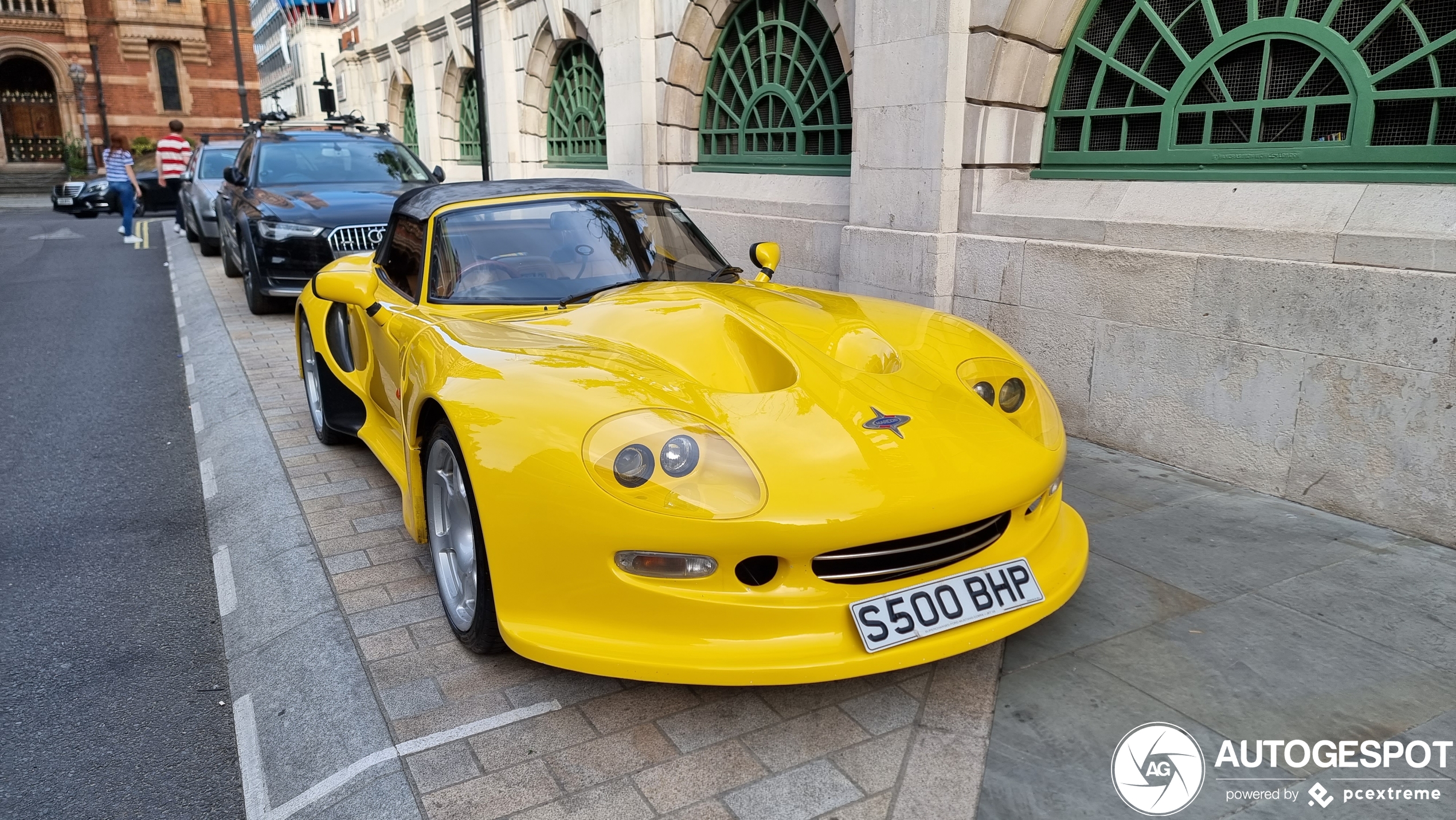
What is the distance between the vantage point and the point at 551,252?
3986 millimetres

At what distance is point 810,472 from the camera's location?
2459mm

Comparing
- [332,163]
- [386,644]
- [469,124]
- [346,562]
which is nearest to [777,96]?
[332,163]

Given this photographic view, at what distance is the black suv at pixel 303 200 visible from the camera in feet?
28.1

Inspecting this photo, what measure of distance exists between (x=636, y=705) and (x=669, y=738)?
0.63 feet

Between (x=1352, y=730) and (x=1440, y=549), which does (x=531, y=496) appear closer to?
(x=1352, y=730)

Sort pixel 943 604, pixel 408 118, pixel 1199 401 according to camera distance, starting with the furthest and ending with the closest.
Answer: pixel 408 118 < pixel 1199 401 < pixel 943 604

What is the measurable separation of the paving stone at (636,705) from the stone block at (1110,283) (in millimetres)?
3383

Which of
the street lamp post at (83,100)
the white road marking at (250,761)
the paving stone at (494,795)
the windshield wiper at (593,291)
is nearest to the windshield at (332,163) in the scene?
the windshield wiper at (593,291)

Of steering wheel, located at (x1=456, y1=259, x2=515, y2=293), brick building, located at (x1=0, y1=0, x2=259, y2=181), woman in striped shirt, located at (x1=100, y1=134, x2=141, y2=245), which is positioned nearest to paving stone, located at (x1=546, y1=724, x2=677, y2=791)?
steering wheel, located at (x1=456, y1=259, x2=515, y2=293)

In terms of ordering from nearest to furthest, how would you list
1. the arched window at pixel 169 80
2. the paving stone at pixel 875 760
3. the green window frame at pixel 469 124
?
the paving stone at pixel 875 760 < the green window frame at pixel 469 124 < the arched window at pixel 169 80

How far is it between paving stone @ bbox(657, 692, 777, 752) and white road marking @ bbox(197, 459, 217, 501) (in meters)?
Result: 3.15

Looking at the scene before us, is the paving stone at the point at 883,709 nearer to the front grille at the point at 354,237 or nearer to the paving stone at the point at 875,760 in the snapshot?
the paving stone at the point at 875,760

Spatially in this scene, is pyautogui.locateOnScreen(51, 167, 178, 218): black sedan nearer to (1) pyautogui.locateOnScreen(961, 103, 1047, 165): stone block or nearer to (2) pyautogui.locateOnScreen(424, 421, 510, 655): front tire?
(1) pyautogui.locateOnScreen(961, 103, 1047, 165): stone block

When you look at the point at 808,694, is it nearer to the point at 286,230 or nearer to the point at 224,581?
the point at 224,581
